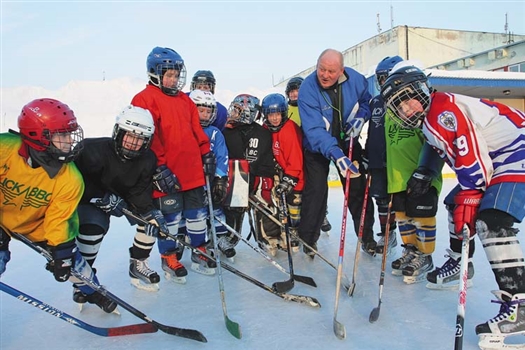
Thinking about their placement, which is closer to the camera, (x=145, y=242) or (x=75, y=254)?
(x=75, y=254)

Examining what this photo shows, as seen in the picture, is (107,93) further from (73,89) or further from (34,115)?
(34,115)

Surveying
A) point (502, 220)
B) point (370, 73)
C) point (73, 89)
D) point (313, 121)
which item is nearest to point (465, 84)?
point (370, 73)

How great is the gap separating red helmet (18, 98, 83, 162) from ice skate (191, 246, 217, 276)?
1.25m

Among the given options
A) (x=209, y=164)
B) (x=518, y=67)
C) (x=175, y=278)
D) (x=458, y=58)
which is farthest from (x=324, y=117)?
(x=458, y=58)

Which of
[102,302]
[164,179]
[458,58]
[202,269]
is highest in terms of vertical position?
[458,58]

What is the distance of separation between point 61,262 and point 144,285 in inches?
33.8

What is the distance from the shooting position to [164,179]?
2.60m

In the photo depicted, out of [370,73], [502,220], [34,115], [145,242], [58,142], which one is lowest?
[145,242]

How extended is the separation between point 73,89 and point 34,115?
16547 mm

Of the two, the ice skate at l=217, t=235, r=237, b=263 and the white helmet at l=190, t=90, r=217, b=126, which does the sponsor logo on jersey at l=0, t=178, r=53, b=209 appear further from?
the ice skate at l=217, t=235, r=237, b=263

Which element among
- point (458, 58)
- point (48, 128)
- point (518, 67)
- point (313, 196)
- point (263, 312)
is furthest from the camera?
point (458, 58)

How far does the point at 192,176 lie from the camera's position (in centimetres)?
283

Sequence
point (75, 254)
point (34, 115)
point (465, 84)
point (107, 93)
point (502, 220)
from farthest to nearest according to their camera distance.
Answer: point (107, 93) → point (465, 84) → point (75, 254) → point (34, 115) → point (502, 220)

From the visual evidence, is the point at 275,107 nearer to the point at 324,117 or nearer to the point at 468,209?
the point at 324,117
